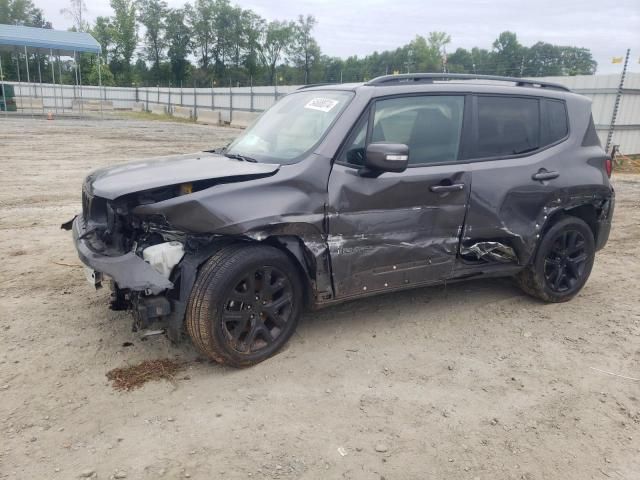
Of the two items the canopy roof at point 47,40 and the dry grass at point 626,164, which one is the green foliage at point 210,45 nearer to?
the canopy roof at point 47,40

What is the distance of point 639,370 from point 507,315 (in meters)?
1.11

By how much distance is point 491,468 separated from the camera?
8.95 feet

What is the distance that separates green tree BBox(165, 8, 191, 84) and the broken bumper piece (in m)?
84.1

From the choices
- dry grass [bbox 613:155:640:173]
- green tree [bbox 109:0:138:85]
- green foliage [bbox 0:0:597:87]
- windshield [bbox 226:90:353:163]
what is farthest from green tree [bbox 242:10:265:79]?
windshield [bbox 226:90:353:163]

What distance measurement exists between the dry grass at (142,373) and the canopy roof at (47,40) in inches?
1232

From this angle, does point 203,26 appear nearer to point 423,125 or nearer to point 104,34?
point 104,34

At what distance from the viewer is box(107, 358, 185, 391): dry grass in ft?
11.0

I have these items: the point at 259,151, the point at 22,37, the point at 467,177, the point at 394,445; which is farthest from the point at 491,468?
the point at 22,37

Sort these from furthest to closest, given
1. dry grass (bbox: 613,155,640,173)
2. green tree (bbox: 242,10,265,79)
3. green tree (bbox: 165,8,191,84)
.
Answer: green tree (bbox: 242,10,265,79) → green tree (bbox: 165,8,191,84) → dry grass (bbox: 613,155,640,173)

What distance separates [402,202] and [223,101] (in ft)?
104

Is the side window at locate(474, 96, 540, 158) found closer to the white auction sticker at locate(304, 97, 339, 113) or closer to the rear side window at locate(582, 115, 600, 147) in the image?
the rear side window at locate(582, 115, 600, 147)

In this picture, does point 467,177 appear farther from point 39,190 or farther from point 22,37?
point 22,37

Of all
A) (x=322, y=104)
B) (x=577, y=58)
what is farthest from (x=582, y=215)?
(x=577, y=58)

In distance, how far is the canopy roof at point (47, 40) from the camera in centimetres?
2925
